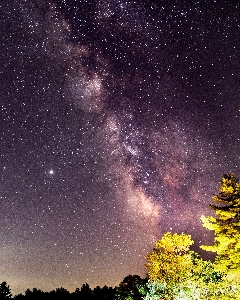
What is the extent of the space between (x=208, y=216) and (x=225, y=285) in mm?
5495

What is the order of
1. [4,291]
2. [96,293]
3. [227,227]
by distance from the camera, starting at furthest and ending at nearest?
[96,293], [4,291], [227,227]

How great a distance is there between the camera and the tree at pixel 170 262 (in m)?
27.8

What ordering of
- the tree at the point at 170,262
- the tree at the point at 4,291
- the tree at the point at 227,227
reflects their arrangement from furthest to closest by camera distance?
the tree at the point at 4,291
the tree at the point at 170,262
the tree at the point at 227,227

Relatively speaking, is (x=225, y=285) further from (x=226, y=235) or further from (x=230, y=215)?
(x=230, y=215)

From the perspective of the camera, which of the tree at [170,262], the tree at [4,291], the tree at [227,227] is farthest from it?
the tree at [4,291]

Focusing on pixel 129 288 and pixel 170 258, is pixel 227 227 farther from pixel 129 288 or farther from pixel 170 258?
pixel 129 288

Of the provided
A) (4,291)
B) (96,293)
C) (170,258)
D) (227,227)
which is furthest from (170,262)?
(96,293)

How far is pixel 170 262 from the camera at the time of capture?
29625mm

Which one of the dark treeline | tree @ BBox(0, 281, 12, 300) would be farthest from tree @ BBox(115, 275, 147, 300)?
tree @ BBox(0, 281, 12, 300)

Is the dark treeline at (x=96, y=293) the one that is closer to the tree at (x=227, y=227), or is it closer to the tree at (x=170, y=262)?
the tree at (x=170, y=262)

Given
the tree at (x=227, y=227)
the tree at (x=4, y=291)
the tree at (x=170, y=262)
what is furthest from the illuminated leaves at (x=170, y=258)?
the tree at (x=4, y=291)

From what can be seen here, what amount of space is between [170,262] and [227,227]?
27.0ft

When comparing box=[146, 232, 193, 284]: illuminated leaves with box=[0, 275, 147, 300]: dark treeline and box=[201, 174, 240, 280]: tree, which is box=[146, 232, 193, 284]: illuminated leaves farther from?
box=[0, 275, 147, 300]: dark treeline

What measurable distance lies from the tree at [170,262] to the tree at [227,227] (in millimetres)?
3956
